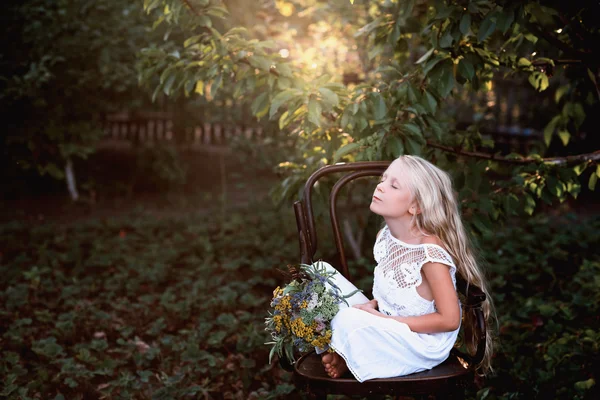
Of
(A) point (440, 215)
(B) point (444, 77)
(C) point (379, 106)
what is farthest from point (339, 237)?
(B) point (444, 77)

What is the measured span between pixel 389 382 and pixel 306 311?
0.37 meters

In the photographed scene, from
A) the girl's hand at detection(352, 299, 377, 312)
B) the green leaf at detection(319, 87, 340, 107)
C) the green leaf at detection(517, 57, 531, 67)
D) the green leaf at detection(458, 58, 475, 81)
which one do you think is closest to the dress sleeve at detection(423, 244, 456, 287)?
the girl's hand at detection(352, 299, 377, 312)

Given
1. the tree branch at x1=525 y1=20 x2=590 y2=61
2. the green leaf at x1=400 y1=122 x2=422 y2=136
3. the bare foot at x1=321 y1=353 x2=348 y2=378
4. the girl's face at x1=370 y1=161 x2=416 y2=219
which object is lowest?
the bare foot at x1=321 y1=353 x2=348 y2=378

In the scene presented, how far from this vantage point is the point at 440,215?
215 cm

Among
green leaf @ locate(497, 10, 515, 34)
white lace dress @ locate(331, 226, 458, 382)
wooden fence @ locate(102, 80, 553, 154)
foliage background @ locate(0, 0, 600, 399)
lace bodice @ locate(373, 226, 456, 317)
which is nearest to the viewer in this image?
white lace dress @ locate(331, 226, 458, 382)

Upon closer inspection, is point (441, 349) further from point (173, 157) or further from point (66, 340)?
point (173, 157)

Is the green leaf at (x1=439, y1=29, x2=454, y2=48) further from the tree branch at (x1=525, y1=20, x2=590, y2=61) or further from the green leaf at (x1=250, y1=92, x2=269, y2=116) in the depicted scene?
the green leaf at (x1=250, y1=92, x2=269, y2=116)

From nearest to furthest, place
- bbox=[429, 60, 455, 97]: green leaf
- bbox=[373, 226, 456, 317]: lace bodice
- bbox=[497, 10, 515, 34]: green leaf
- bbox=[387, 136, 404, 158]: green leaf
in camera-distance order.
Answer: bbox=[373, 226, 456, 317]: lace bodice < bbox=[497, 10, 515, 34]: green leaf < bbox=[387, 136, 404, 158]: green leaf < bbox=[429, 60, 455, 97]: green leaf

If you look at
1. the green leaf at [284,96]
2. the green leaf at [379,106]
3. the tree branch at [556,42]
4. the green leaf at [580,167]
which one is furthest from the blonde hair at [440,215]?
the green leaf at [580,167]

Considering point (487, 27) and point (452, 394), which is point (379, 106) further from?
point (452, 394)

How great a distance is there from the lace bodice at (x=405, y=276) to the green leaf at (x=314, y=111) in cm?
78

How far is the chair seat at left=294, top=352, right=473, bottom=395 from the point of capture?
6.54ft

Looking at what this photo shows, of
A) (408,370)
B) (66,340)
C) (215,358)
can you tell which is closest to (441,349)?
(408,370)

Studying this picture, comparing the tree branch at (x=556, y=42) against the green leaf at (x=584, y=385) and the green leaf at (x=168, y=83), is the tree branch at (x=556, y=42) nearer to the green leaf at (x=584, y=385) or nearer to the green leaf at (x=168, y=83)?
the green leaf at (x=584, y=385)
